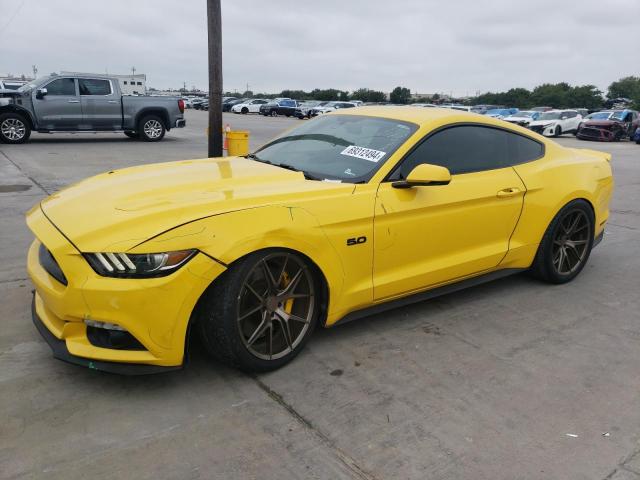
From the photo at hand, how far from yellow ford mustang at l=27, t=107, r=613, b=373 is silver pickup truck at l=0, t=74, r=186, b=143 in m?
12.0

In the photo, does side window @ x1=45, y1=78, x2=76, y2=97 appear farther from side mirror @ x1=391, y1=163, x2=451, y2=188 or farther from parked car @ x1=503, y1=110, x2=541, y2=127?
parked car @ x1=503, y1=110, x2=541, y2=127

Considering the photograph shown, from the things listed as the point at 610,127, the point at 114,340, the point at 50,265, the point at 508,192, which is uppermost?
the point at 610,127

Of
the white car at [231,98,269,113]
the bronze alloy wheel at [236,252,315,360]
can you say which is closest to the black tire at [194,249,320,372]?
the bronze alloy wheel at [236,252,315,360]

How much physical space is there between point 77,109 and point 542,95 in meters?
75.5

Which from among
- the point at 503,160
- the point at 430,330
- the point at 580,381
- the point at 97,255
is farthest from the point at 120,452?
the point at 503,160

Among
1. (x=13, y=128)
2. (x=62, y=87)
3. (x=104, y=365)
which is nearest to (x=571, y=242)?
(x=104, y=365)

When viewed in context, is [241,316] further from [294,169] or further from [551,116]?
[551,116]

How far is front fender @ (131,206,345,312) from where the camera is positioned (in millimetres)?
2602

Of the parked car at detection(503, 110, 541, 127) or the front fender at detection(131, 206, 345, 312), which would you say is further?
the parked car at detection(503, 110, 541, 127)

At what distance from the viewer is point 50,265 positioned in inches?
110

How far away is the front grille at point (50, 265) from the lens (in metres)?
2.67

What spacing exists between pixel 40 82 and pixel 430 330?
13.9 metres

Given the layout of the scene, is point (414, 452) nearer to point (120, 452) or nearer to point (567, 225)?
point (120, 452)

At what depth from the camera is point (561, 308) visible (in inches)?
163
